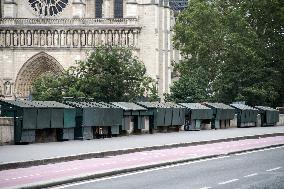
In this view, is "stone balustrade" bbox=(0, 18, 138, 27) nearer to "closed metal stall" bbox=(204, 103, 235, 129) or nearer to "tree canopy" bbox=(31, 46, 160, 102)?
"tree canopy" bbox=(31, 46, 160, 102)

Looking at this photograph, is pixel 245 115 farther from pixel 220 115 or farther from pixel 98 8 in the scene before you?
pixel 98 8

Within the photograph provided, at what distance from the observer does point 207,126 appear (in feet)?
153

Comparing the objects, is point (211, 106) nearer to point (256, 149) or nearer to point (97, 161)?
point (256, 149)

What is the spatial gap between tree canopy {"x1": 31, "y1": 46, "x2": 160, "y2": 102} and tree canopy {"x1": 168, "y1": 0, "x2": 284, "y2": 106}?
6456mm

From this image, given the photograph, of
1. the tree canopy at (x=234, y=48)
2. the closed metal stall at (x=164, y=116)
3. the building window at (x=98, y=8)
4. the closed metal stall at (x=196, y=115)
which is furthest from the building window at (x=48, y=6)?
the closed metal stall at (x=164, y=116)

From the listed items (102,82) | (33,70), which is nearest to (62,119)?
(102,82)

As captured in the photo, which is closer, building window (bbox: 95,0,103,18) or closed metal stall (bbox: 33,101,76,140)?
closed metal stall (bbox: 33,101,76,140)

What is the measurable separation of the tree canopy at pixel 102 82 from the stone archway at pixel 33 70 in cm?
1302

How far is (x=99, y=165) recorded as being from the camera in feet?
67.4

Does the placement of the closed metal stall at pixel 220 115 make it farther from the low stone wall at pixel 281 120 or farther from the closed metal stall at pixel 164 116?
the low stone wall at pixel 281 120

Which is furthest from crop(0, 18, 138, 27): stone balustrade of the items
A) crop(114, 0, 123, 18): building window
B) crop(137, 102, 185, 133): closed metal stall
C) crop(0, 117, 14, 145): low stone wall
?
crop(0, 117, 14, 145): low stone wall

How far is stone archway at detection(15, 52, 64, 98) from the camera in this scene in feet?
228

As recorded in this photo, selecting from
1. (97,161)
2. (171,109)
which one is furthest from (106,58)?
(97,161)

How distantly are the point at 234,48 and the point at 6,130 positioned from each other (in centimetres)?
3726
